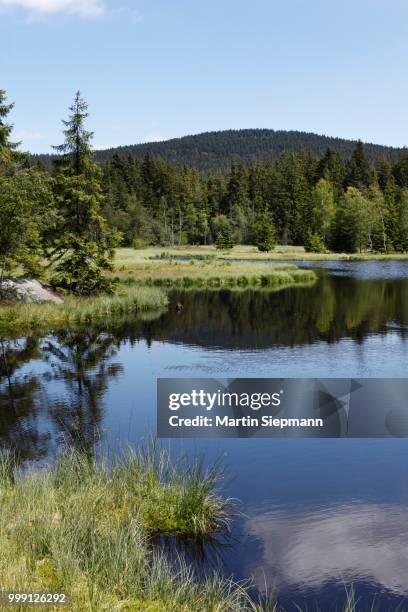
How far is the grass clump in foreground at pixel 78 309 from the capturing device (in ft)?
99.7

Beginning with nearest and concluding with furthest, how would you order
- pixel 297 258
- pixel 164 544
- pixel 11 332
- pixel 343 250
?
pixel 164 544 < pixel 11 332 < pixel 297 258 < pixel 343 250

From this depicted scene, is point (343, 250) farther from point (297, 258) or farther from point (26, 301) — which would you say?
point (26, 301)

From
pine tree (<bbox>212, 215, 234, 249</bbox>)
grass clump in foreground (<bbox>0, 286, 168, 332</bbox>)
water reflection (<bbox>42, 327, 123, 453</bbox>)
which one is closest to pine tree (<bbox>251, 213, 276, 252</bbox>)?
pine tree (<bbox>212, 215, 234, 249</bbox>)

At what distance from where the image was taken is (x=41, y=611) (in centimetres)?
572

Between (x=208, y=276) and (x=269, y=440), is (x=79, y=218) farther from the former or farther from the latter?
(x=269, y=440)

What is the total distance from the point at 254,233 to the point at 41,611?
4417 inches

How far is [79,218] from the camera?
124 feet

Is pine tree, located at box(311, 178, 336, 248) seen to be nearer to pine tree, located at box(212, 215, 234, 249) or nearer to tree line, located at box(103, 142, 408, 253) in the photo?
tree line, located at box(103, 142, 408, 253)

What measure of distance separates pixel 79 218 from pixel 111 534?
3206 centimetres

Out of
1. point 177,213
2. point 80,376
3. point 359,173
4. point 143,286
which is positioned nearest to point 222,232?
point 177,213

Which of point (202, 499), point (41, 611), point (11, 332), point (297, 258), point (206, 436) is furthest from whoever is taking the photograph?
point (297, 258)

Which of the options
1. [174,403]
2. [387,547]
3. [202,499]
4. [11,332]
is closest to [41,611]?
[202,499]

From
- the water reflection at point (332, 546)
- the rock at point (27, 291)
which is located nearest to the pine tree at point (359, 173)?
the rock at point (27, 291)

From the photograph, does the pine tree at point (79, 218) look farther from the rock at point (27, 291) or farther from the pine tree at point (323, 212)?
the pine tree at point (323, 212)
